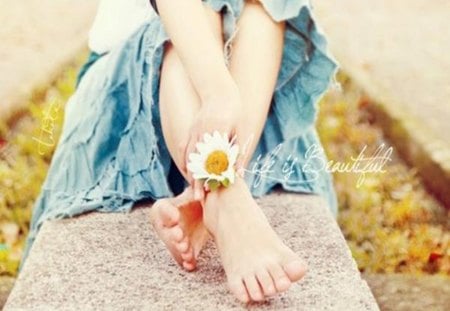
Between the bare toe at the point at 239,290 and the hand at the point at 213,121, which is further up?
the hand at the point at 213,121

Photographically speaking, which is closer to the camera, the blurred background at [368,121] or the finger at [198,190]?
the finger at [198,190]

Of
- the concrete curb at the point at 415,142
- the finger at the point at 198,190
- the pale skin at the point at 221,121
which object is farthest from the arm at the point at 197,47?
the concrete curb at the point at 415,142

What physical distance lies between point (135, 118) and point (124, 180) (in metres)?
0.10

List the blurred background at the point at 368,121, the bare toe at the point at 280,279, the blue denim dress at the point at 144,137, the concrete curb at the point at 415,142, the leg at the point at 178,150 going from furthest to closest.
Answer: the concrete curb at the point at 415,142 < the blurred background at the point at 368,121 < the blue denim dress at the point at 144,137 < the leg at the point at 178,150 < the bare toe at the point at 280,279

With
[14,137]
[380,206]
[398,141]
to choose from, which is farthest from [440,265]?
[14,137]

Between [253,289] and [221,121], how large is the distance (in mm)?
224

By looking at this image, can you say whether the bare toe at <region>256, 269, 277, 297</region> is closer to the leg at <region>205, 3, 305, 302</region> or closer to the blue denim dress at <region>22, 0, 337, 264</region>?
the leg at <region>205, 3, 305, 302</region>

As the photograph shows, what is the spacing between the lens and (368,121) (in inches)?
89.4

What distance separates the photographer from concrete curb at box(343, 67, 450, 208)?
6.48 feet

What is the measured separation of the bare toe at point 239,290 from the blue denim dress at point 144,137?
35 cm

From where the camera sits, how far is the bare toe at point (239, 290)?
1.15 meters

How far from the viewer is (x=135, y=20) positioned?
163cm

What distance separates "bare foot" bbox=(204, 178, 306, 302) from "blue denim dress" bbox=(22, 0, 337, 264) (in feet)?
0.85

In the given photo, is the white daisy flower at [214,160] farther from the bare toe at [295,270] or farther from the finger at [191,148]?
the bare toe at [295,270]
